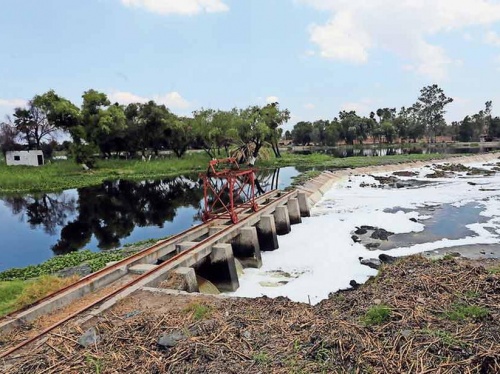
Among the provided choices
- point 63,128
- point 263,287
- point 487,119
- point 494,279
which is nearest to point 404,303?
point 494,279

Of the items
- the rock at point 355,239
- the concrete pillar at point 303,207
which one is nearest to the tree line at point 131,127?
the concrete pillar at point 303,207

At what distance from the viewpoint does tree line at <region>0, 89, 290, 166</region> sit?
45.2m

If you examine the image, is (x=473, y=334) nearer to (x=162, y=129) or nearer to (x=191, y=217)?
(x=191, y=217)

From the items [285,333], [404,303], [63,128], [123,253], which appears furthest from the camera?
[63,128]

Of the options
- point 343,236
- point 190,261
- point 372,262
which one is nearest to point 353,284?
point 372,262

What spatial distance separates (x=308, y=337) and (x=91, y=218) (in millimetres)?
20655

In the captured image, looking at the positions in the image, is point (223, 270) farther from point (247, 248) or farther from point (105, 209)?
point (105, 209)

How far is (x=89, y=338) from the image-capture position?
5.39 metres

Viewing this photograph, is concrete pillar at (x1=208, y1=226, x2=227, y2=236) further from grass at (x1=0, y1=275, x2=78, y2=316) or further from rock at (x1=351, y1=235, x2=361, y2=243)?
A: rock at (x1=351, y1=235, x2=361, y2=243)

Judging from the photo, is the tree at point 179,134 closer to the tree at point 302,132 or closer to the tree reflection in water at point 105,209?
the tree reflection in water at point 105,209

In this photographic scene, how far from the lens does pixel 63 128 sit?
148 ft

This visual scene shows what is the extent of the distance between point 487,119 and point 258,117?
83.8 meters

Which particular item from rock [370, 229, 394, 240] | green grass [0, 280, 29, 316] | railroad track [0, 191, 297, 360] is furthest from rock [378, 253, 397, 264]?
green grass [0, 280, 29, 316]

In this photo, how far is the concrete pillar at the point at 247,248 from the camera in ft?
43.1
